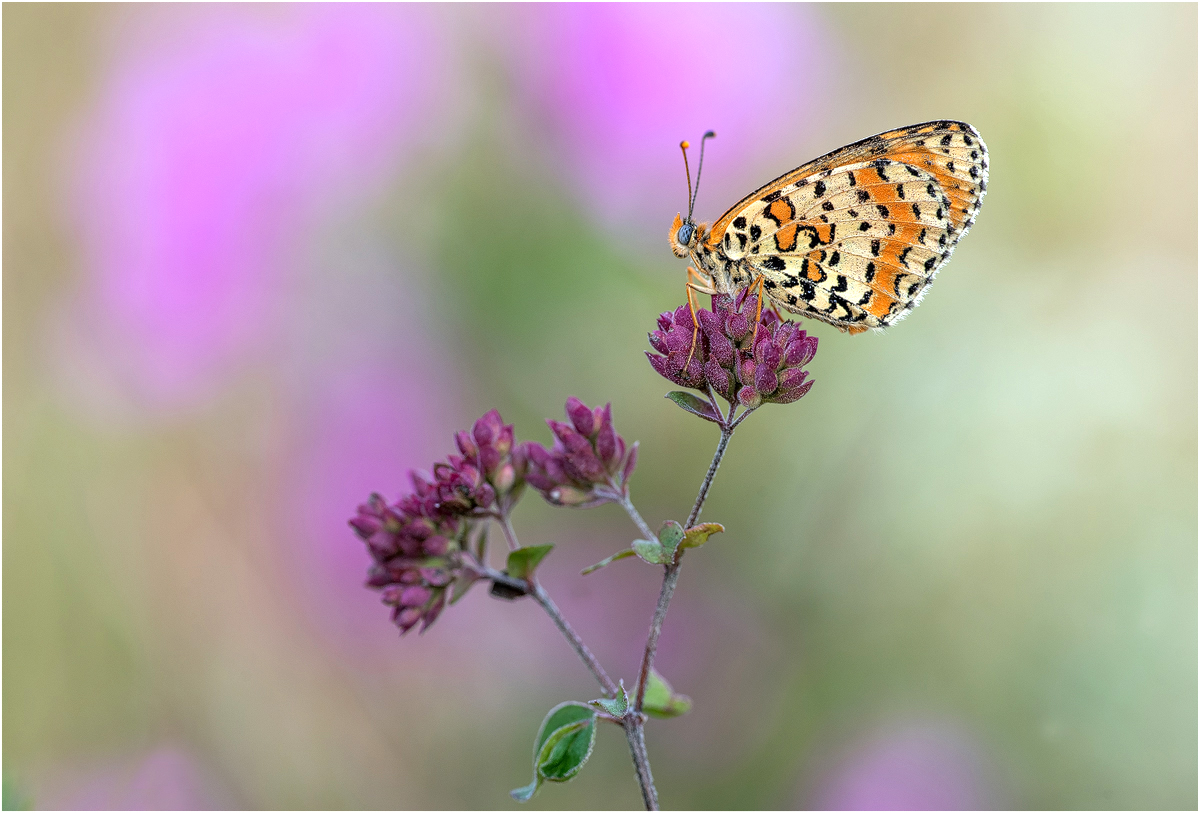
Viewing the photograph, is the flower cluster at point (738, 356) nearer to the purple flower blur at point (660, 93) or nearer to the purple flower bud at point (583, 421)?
the purple flower bud at point (583, 421)

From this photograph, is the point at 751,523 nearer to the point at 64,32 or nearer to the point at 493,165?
the point at 493,165

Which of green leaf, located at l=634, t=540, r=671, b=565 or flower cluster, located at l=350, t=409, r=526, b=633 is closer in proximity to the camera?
green leaf, located at l=634, t=540, r=671, b=565

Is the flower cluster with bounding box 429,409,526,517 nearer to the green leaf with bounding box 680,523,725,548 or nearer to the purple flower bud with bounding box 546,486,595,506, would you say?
→ the purple flower bud with bounding box 546,486,595,506

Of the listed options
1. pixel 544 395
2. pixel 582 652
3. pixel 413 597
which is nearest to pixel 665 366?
pixel 582 652

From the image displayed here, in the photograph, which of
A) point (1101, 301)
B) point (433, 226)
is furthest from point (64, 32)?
point (1101, 301)

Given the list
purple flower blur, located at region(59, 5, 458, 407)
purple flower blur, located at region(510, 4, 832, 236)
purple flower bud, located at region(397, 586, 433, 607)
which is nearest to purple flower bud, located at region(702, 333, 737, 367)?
purple flower bud, located at region(397, 586, 433, 607)

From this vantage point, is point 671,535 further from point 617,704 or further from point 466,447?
point 466,447

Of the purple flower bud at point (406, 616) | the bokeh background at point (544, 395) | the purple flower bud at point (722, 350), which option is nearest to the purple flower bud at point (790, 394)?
the purple flower bud at point (722, 350)
